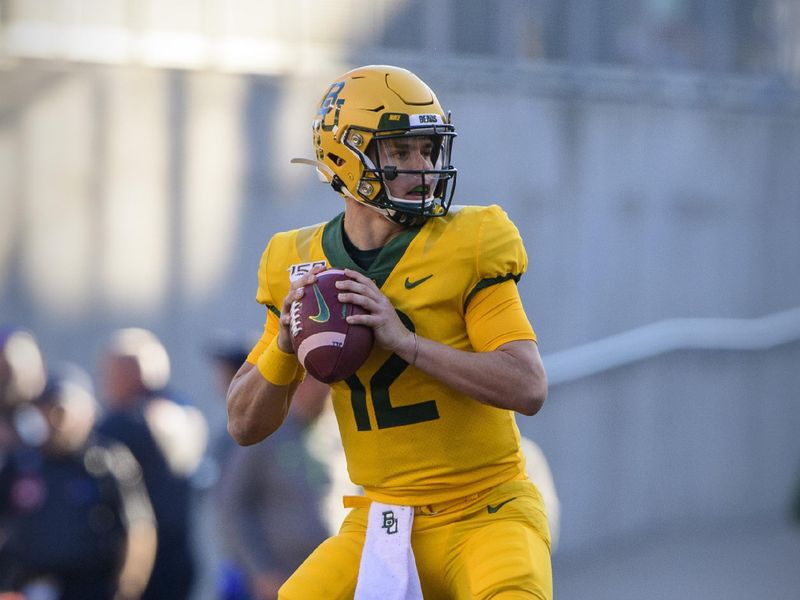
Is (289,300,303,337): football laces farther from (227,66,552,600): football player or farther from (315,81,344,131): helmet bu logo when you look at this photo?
(315,81,344,131): helmet bu logo

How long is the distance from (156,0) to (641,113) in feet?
17.3

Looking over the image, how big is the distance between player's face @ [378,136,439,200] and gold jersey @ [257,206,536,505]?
109 mm

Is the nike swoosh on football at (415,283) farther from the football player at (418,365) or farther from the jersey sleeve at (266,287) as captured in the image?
the jersey sleeve at (266,287)

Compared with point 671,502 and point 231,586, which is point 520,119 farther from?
point 231,586

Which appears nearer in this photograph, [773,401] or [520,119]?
[520,119]

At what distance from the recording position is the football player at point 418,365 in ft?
12.2

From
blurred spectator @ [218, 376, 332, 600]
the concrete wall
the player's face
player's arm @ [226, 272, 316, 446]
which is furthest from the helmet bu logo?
A: the concrete wall

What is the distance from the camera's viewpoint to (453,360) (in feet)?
12.1

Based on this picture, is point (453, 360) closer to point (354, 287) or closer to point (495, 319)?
point (495, 319)

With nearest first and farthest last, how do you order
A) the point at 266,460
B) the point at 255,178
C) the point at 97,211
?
1. the point at 266,460
2. the point at 97,211
3. the point at 255,178

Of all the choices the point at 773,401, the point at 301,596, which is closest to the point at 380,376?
the point at 301,596

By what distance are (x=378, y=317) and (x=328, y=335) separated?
0.14m

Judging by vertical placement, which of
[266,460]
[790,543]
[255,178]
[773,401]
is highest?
[255,178]

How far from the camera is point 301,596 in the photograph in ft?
12.5
